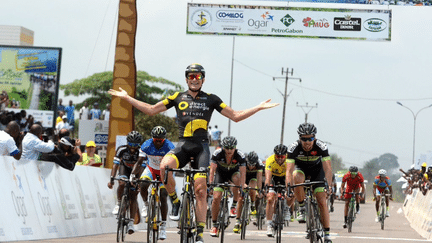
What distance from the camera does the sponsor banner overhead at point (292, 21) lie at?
31797 millimetres

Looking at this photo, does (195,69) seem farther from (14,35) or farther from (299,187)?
(14,35)

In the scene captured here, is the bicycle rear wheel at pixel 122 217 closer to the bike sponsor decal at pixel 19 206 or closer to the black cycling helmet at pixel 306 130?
the bike sponsor decal at pixel 19 206

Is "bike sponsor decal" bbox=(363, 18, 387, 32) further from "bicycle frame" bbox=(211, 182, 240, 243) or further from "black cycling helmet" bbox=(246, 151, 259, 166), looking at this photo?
"bicycle frame" bbox=(211, 182, 240, 243)

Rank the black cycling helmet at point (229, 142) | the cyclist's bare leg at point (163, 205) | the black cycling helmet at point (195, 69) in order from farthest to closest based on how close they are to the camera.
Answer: the black cycling helmet at point (229, 142) < the cyclist's bare leg at point (163, 205) < the black cycling helmet at point (195, 69)

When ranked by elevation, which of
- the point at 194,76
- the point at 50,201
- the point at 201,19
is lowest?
the point at 50,201

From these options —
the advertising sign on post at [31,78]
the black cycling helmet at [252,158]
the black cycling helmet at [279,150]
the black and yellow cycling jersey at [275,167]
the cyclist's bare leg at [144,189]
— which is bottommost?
the cyclist's bare leg at [144,189]

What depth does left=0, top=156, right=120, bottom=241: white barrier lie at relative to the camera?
13.0m

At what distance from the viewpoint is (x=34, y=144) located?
15023 mm

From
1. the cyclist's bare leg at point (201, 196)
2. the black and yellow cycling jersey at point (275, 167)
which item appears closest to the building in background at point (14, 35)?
the black and yellow cycling jersey at point (275, 167)

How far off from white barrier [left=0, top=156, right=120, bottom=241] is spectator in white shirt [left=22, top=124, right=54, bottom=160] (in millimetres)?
297

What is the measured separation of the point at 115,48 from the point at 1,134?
10.5 metres

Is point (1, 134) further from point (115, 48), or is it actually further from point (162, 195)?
point (115, 48)

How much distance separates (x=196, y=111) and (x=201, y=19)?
20794mm

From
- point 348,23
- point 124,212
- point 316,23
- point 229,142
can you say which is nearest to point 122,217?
point 124,212
